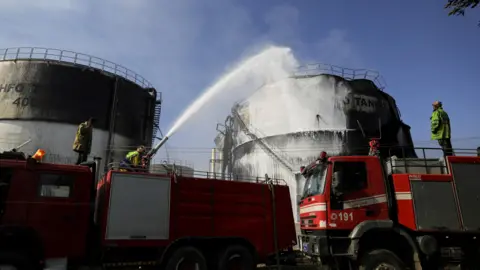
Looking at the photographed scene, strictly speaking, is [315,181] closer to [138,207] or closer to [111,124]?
[138,207]

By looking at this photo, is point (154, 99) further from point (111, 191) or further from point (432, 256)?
point (432, 256)

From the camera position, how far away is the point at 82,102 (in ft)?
78.9

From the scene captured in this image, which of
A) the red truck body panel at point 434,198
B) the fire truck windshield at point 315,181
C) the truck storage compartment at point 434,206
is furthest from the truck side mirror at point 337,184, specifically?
the truck storage compartment at point 434,206

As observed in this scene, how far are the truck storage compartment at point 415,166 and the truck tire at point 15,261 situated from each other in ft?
30.5

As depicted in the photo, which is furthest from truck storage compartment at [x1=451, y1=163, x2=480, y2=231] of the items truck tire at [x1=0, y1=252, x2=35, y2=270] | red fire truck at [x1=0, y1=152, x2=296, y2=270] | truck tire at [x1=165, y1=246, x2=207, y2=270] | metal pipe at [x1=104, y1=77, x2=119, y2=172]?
metal pipe at [x1=104, y1=77, x2=119, y2=172]

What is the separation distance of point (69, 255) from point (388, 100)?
82.8ft

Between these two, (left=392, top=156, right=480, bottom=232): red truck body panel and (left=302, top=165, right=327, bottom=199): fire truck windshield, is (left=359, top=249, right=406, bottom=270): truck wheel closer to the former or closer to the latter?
(left=392, top=156, right=480, bottom=232): red truck body panel

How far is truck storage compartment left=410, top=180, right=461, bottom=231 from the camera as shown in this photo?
31.1ft

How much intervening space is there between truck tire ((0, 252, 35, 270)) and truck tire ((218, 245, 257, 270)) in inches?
173

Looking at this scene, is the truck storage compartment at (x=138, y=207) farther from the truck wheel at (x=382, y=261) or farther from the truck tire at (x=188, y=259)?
the truck wheel at (x=382, y=261)

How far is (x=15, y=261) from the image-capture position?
23.5ft

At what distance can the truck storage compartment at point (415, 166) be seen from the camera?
10172 millimetres

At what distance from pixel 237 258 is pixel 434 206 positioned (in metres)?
5.53

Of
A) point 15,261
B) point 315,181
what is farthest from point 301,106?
point 15,261
